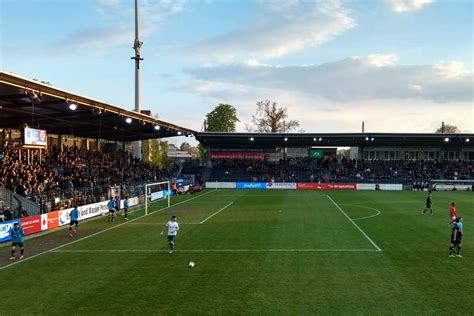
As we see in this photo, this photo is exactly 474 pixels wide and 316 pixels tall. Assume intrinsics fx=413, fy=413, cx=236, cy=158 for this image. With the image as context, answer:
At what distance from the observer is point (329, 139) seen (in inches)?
2808

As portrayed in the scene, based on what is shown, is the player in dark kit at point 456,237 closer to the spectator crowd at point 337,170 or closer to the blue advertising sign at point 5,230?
the blue advertising sign at point 5,230

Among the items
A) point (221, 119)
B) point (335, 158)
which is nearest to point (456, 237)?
point (335, 158)

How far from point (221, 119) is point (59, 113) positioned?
7550cm

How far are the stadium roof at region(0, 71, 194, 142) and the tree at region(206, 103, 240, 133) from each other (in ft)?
171

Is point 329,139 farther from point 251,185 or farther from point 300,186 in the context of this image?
point 251,185

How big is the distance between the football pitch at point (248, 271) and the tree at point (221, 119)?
81.6 meters

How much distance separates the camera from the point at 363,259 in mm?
17844

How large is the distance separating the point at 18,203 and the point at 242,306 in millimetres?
20503

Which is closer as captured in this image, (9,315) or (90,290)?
(9,315)

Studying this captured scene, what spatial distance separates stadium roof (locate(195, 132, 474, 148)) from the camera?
67.4 meters

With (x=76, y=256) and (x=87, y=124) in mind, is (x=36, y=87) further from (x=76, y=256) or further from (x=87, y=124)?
(x=87, y=124)

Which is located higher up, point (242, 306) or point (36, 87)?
point (36, 87)

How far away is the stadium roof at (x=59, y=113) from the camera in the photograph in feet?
83.6

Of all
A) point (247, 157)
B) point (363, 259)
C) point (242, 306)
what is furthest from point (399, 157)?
point (242, 306)
